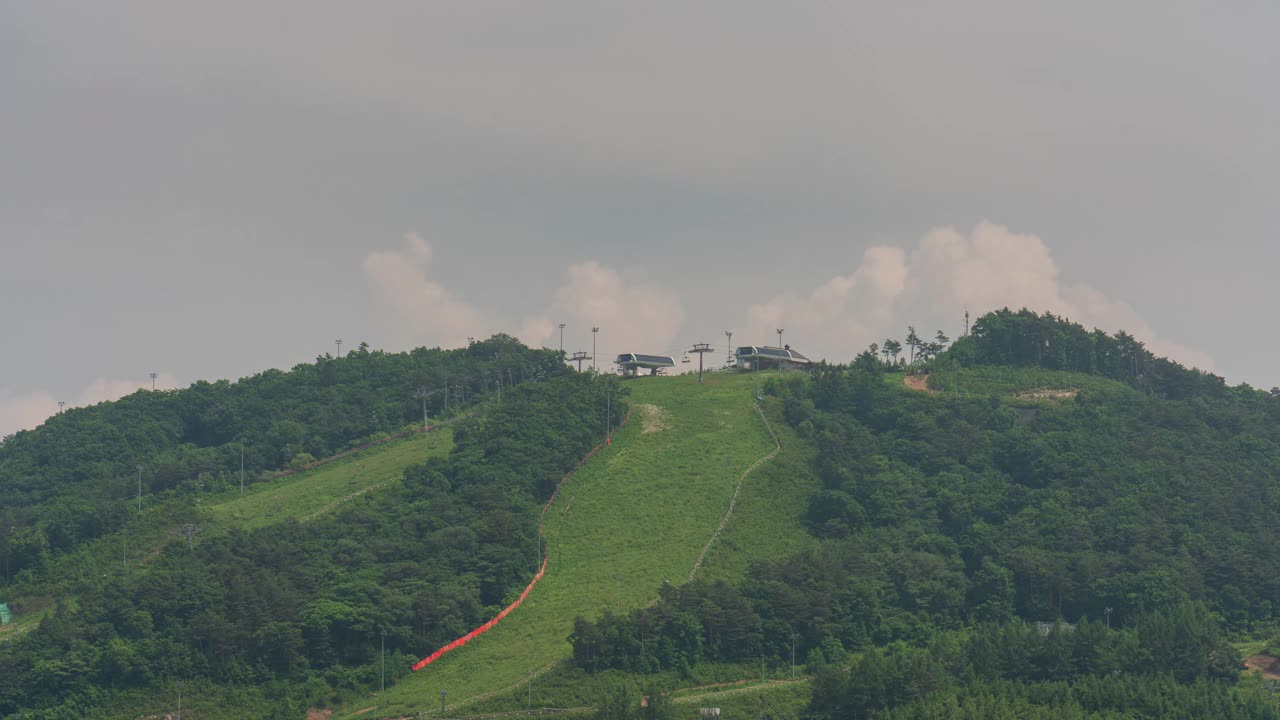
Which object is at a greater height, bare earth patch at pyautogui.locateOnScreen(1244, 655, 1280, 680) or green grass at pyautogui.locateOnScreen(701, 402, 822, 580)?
green grass at pyautogui.locateOnScreen(701, 402, 822, 580)

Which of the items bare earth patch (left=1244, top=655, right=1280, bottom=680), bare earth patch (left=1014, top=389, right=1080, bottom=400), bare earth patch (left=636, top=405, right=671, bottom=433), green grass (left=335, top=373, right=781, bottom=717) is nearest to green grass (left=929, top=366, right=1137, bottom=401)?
bare earth patch (left=1014, top=389, right=1080, bottom=400)

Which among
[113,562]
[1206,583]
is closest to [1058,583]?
[1206,583]

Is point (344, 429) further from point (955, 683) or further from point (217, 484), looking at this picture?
point (955, 683)

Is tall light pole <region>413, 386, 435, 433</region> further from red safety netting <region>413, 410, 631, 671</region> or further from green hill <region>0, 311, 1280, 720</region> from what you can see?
red safety netting <region>413, 410, 631, 671</region>

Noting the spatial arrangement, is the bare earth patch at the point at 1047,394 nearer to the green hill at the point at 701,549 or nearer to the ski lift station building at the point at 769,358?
the green hill at the point at 701,549

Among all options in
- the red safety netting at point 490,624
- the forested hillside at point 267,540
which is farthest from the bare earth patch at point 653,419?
the red safety netting at point 490,624

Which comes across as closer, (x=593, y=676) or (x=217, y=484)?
(x=593, y=676)
